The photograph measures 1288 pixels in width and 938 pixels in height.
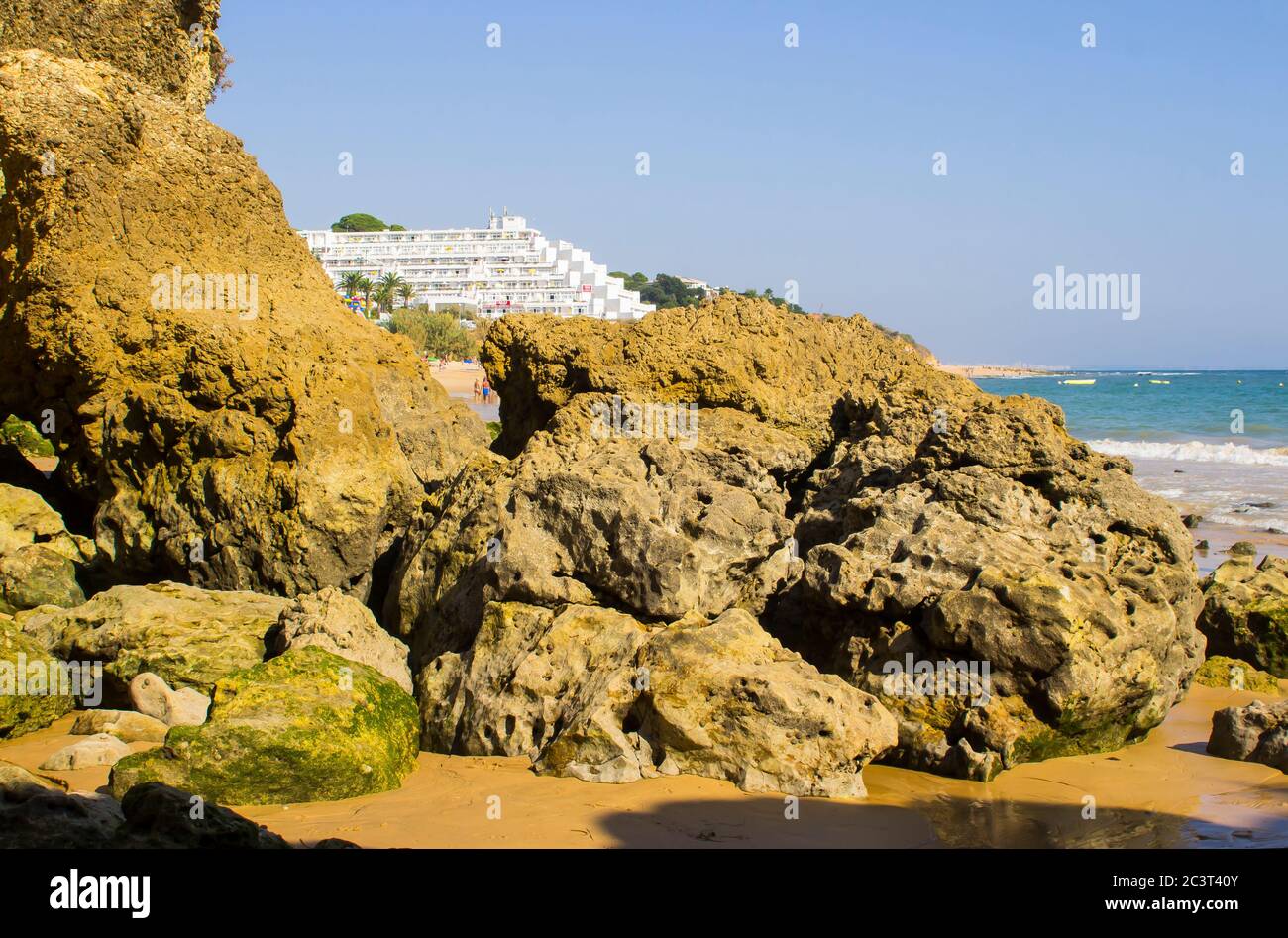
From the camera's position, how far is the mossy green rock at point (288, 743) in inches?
212

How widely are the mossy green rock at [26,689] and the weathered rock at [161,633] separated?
0.29 meters

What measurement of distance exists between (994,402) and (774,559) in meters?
1.99

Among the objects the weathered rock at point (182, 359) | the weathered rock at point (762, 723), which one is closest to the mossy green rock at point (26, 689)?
the weathered rock at point (182, 359)

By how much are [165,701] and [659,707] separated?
10.4ft

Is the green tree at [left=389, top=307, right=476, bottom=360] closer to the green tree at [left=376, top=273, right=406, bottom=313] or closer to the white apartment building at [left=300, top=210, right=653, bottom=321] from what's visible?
the green tree at [left=376, top=273, right=406, bottom=313]

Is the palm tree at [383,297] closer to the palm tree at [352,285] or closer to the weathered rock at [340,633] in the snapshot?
the palm tree at [352,285]

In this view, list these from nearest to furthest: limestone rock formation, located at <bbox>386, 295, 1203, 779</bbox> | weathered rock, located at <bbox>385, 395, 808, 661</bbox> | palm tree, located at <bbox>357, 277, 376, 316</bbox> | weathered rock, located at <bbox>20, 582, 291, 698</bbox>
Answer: limestone rock formation, located at <bbox>386, 295, 1203, 779</bbox>
weathered rock, located at <bbox>385, 395, 808, 661</bbox>
weathered rock, located at <bbox>20, 582, 291, 698</bbox>
palm tree, located at <bbox>357, 277, 376, 316</bbox>

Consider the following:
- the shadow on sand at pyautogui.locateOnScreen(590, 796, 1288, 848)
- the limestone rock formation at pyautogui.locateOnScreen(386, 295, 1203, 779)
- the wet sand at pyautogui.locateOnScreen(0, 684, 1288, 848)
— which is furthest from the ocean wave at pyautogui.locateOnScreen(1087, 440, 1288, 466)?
the shadow on sand at pyautogui.locateOnScreen(590, 796, 1288, 848)

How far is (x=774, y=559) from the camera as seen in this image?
7625 mm

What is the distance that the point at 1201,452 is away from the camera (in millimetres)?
34594

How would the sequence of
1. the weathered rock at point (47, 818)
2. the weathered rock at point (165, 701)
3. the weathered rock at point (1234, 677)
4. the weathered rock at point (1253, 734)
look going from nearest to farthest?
the weathered rock at point (47, 818) < the weathered rock at point (1253, 734) < the weathered rock at point (165, 701) < the weathered rock at point (1234, 677)

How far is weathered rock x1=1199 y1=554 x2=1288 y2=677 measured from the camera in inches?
351

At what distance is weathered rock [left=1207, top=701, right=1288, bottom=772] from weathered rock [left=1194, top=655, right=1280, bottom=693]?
66.8 inches
